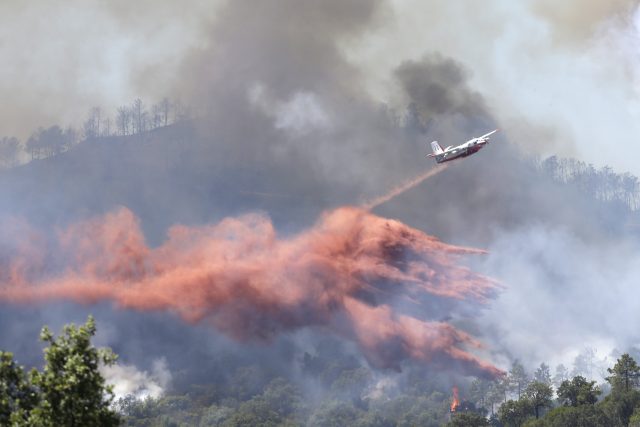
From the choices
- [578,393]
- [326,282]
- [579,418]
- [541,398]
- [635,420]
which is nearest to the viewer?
[326,282]

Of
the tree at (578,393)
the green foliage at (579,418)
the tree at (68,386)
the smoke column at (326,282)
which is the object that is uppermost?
the smoke column at (326,282)

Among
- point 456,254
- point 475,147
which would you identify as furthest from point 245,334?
point 475,147

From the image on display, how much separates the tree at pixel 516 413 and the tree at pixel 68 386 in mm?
154284

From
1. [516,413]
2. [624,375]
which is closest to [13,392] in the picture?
[624,375]

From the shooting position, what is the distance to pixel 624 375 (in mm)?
175250

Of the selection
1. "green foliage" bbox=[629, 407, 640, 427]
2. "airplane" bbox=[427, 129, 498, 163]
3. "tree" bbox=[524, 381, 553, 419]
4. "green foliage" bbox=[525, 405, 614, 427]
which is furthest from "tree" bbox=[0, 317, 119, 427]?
"tree" bbox=[524, 381, 553, 419]

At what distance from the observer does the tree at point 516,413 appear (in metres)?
184

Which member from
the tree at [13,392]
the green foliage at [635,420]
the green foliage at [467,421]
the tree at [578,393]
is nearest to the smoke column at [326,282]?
the green foliage at [635,420]

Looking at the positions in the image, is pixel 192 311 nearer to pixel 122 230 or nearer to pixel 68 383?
pixel 122 230

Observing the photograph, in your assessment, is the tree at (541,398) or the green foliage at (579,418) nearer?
the green foliage at (579,418)

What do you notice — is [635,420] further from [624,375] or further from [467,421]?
[467,421]

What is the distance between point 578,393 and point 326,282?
7525cm

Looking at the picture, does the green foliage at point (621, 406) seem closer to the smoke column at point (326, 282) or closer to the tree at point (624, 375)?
the tree at point (624, 375)

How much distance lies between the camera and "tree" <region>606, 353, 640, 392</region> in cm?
17200
